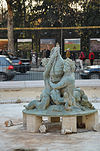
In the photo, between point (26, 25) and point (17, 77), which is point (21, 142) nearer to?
point (17, 77)

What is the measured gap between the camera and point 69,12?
47.8 metres

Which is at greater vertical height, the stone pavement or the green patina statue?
the green patina statue

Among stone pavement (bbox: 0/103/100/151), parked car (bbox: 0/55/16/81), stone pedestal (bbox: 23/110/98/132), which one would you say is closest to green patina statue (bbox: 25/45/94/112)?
stone pedestal (bbox: 23/110/98/132)

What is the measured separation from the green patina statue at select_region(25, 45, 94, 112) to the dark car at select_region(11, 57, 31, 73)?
1377cm

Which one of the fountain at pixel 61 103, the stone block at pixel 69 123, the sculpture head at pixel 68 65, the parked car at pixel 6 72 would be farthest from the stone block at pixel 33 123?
the parked car at pixel 6 72

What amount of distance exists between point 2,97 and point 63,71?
7.60 metres

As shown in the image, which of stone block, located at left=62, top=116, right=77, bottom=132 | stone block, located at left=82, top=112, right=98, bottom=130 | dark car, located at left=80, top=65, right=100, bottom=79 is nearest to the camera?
stone block, located at left=62, top=116, right=77, bottom=132

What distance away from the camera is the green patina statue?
11633mm

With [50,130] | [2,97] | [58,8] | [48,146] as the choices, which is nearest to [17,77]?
[2,97]

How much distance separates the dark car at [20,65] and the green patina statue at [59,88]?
1377 cm

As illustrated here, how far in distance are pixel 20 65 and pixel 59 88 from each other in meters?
18.6

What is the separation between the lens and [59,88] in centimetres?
1176

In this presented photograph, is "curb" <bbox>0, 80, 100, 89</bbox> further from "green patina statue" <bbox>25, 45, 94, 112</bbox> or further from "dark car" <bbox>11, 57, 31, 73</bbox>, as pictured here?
"green patina statue" <bbox>25, 45, 94, 112</bbox>

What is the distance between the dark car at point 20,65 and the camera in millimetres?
26461
